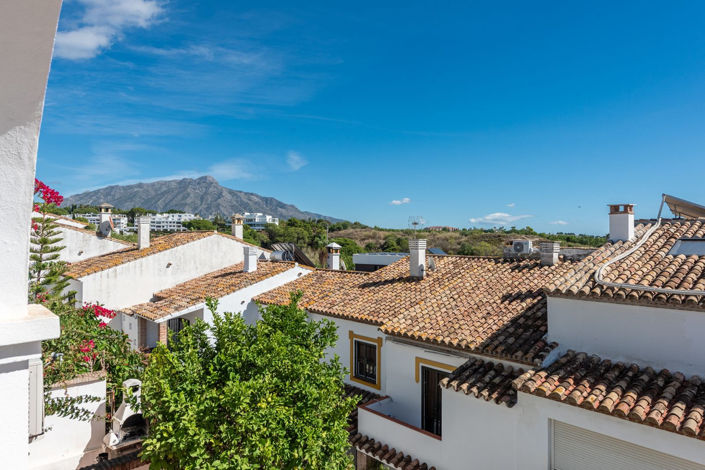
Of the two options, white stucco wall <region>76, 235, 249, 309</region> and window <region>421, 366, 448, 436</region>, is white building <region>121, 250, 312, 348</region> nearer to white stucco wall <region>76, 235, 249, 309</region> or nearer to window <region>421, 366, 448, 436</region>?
white stucco wall <region>76, 235, 249, 309</region>

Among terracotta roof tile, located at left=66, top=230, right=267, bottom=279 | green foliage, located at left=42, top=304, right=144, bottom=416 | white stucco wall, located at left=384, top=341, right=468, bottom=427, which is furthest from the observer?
terracotta roof tile, located at left=66, top=230, right=267, bottom=279

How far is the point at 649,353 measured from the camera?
6.79 meters

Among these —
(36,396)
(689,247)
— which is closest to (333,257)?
(689,247)

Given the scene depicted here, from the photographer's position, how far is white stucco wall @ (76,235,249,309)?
55.2 feet

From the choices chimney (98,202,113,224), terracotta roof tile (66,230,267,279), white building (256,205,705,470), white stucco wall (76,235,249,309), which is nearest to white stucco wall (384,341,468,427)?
white building (256,205,705,470)

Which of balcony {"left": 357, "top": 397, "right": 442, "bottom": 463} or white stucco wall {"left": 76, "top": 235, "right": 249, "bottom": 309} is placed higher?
white stucco wall {"left": 76, "top": 235, "right": 249, "bottom": 309}

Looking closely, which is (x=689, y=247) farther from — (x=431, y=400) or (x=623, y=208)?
(x=431, y=400)

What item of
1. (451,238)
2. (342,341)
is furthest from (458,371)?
(451,238)

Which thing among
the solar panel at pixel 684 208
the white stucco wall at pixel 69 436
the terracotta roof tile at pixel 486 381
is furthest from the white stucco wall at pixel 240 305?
the solar panel at pixel 684 208

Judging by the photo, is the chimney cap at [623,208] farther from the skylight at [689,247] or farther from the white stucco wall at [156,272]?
the white stucco wall at [156,272]

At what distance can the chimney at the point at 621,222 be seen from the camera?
10.6 m

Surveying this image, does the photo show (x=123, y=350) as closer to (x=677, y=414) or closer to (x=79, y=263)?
(x=79, y=263)

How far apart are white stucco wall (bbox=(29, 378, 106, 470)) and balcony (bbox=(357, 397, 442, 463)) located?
6.80 metres

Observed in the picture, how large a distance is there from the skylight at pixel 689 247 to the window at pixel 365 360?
7.05 metres
